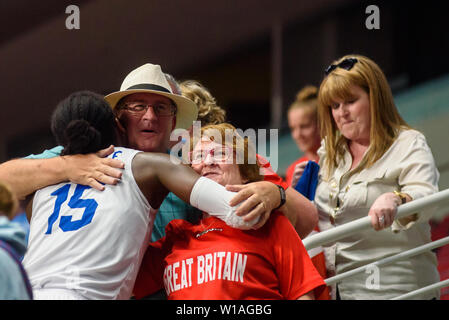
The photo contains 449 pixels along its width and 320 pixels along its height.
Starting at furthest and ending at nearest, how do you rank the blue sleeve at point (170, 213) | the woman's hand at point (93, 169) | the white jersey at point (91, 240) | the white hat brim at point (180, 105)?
1. the white hat brim at point (180, 105)
2. the blue sleeve at point (170, 213)
3. the woman's hand at point (93, 169)
4. the white jersey at point (91, 240)

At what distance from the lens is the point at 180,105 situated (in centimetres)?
266

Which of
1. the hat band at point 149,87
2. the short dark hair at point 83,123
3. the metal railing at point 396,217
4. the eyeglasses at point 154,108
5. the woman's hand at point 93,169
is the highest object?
the hat band at point 149,87

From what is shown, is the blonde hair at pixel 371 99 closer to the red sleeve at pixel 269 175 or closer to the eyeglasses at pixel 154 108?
the red sleeve at pixel 269 175

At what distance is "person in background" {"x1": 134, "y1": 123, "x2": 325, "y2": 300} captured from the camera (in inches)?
79.7

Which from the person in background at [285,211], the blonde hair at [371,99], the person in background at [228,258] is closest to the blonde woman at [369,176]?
the blonde hair at [371,99]

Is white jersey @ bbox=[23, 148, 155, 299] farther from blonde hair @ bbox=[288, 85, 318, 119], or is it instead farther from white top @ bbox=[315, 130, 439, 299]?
blonde hair @ bbox=[288, 85, 318, 119]

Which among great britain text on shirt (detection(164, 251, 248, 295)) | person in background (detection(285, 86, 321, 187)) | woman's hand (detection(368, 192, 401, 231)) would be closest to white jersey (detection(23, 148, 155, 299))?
great britain text on shirt (detection(164, 251, 248, 295))

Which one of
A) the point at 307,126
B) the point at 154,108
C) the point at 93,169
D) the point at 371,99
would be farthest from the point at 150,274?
the point at 307,126

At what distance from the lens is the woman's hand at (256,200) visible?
6.56 ft

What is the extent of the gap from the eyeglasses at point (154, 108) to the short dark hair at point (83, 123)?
1.33ft

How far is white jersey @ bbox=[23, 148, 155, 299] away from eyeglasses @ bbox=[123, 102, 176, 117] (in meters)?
0.52

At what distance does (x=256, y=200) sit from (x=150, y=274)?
486 millimetres

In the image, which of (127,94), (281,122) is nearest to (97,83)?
(281,122)
